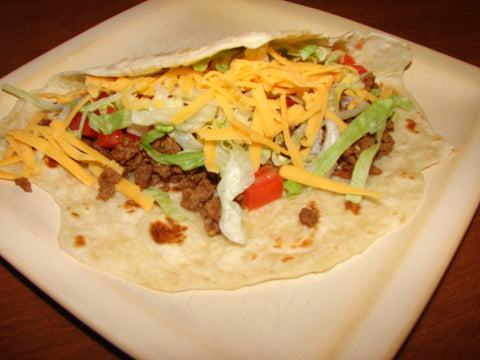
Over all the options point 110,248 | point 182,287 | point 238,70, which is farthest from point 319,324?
point 238,70

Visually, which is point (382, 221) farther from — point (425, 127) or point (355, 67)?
point (355, 67)

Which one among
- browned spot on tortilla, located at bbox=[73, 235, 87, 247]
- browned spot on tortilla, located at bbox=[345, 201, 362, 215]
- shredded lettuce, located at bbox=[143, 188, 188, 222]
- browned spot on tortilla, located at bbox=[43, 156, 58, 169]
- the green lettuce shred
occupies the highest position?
browned spot on tortilla, located at bbox=[345, 201, 362, 215]

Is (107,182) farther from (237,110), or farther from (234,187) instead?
(237,110)

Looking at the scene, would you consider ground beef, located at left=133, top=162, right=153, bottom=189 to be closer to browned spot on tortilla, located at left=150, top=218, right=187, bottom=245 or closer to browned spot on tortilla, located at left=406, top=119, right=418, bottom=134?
browned spot on tortilla, located at left=150, top=218, right=187, bottom=245

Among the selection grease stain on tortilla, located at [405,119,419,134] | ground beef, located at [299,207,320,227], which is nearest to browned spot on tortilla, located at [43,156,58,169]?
ground beef, located at [299,207,320,227]

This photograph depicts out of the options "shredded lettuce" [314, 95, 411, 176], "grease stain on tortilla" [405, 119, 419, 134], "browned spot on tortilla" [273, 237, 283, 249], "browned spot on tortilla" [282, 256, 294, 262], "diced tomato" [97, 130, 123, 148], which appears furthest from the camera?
"grease stain on tortilla" [405, 119, 419, 134]

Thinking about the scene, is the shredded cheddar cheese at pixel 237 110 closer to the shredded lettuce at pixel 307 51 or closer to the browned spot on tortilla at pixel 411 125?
the shredded lettuce at pixel 307 51

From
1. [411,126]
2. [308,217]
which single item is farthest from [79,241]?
[411,126]
